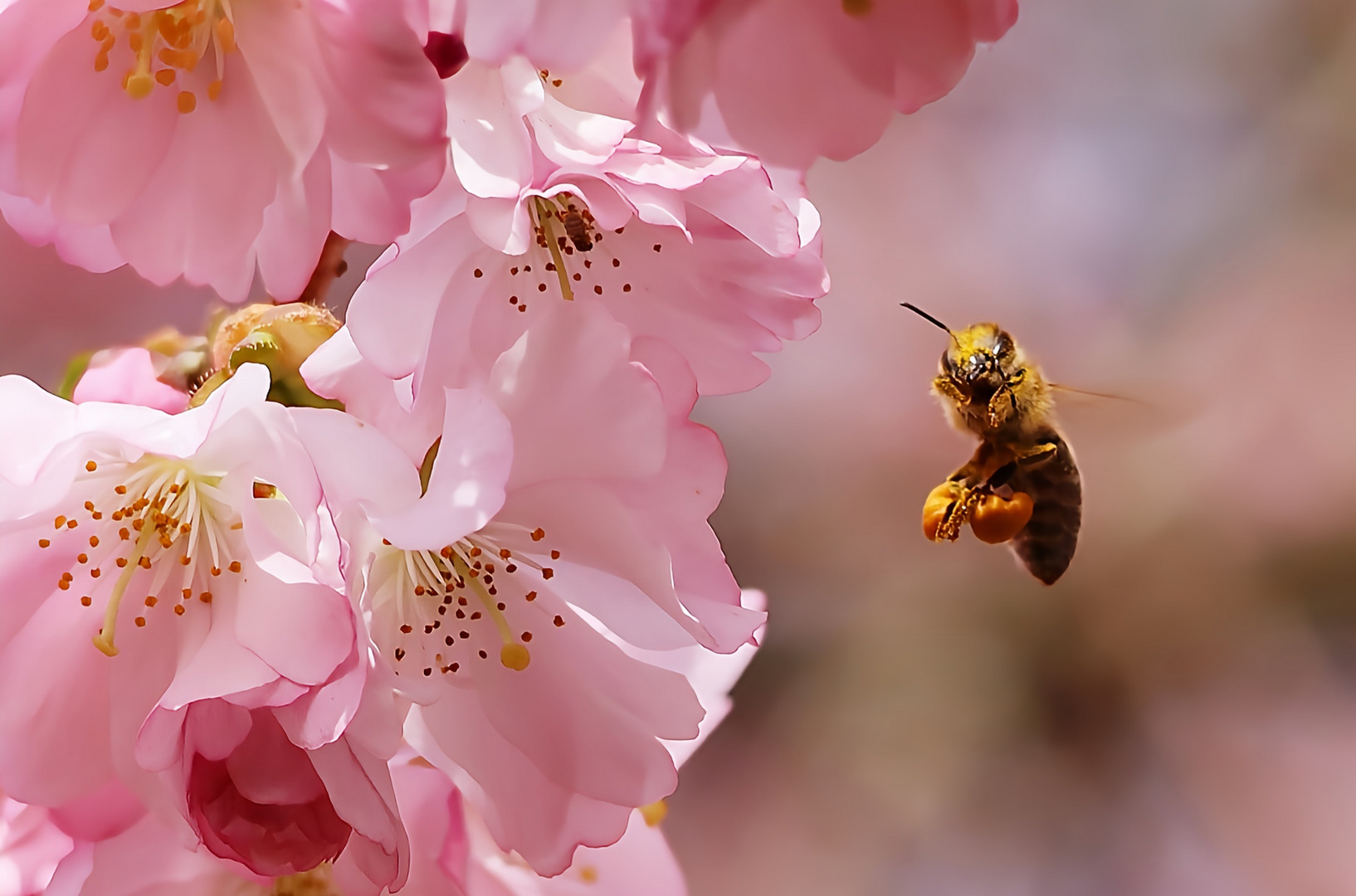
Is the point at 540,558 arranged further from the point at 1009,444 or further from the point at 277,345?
the point at 1009,444

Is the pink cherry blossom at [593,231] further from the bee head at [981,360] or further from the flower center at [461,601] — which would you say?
the bee head at [981,360]

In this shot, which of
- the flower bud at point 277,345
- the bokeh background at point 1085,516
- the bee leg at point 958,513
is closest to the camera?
the flower bud at point 277,345

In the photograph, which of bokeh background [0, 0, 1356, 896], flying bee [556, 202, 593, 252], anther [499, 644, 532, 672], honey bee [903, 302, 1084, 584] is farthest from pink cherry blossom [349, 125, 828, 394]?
bokeh background [0, 0, 1356, 896]

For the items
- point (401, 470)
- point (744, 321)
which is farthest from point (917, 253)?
point (401, 470)

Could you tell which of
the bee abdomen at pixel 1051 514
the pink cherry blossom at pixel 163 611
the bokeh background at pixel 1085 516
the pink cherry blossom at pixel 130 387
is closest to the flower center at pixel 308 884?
the pink cherry blossom at pixel 163 611

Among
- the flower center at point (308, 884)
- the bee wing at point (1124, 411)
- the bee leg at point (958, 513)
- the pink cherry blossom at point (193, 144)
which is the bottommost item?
the flower center at point (308, 884)

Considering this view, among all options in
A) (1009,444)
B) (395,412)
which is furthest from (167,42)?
(1009,444)
